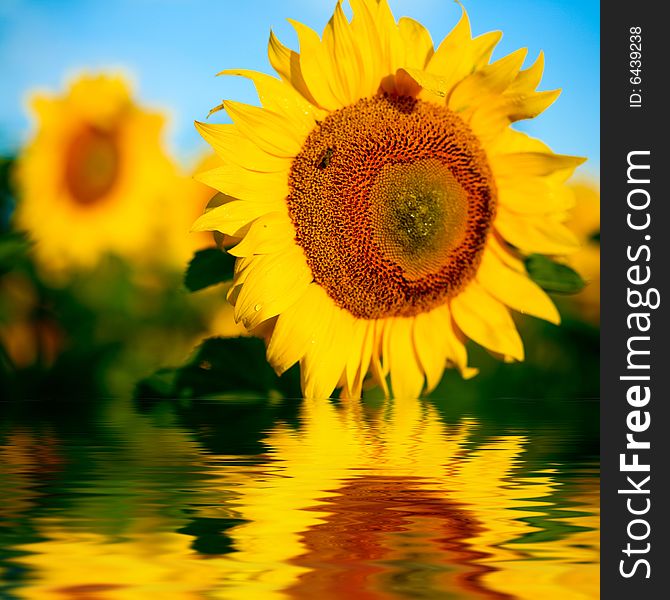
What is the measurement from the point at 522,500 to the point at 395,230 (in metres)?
0.75

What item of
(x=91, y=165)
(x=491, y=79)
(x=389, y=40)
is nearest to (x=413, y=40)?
(x=389, y=40)

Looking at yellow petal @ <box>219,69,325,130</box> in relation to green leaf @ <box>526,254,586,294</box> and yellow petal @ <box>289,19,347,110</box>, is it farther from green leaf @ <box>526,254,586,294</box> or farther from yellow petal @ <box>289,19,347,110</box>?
green leaf @ <box>526,254,586,294</box>

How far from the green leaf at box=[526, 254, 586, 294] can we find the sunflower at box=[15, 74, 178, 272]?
112cm

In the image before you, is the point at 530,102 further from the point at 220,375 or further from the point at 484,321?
the point at 220,375

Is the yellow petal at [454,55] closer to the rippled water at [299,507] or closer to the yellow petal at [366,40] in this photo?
the yellow petal at [366,40]

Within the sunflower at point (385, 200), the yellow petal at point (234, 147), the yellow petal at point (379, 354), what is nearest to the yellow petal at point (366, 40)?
the sunflower at point (385, 200)

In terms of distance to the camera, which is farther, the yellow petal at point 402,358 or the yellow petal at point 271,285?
the yellow petal at point 402,358

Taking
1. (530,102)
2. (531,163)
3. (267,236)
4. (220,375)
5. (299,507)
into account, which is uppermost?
(530,102)

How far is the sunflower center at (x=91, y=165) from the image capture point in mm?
2715

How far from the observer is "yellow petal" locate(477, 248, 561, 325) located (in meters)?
1.89

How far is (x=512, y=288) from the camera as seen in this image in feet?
6.24

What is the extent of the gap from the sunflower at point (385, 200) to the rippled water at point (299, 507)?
0.58 feet

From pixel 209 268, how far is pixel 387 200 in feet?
1.18

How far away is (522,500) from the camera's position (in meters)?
1.15
